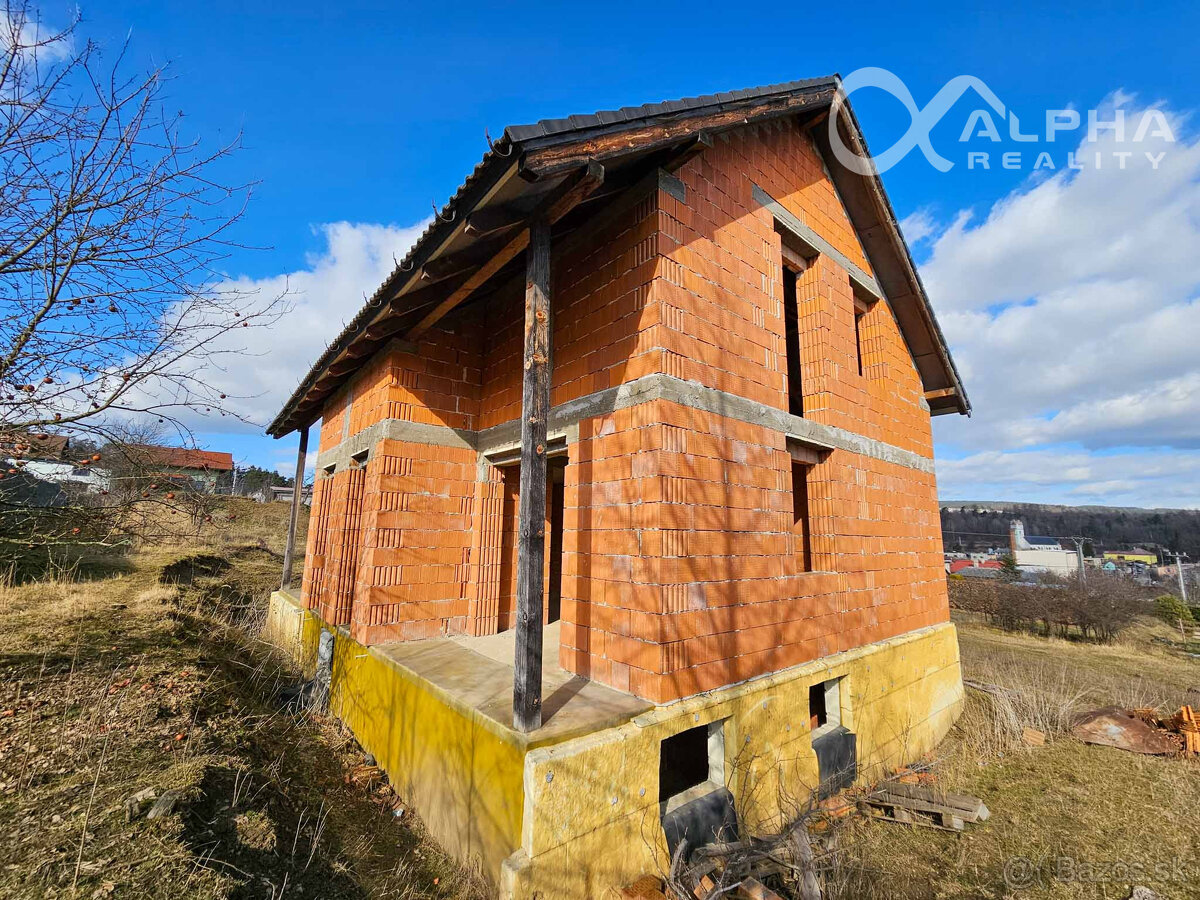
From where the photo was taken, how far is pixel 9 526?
337 centimetres

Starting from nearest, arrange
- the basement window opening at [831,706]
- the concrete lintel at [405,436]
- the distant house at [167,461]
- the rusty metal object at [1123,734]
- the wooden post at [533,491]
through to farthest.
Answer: the wooden post at [533,491]
the distant house at [167,461]
the basement window opening at [831,706]
the concrete lintel at [405,436]
the rusty metal object at [1123,734]

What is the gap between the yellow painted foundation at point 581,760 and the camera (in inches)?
114

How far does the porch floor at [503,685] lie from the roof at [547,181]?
10.8ft

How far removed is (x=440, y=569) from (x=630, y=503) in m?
3.01

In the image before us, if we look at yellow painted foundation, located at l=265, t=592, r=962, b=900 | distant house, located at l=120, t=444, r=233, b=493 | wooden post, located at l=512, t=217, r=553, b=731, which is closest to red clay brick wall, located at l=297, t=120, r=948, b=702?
yellow painted foundation, located at l=265, t=592, r=962, b=900

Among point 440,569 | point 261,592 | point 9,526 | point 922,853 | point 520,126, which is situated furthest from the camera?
point 261,592

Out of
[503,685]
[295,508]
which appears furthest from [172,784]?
[295,508]

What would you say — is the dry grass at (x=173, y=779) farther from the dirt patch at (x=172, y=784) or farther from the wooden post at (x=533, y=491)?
the wooden post at (x=533, y=491)

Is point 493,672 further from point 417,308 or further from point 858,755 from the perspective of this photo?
point 858,755

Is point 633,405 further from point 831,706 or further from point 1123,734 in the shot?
point 1123,734

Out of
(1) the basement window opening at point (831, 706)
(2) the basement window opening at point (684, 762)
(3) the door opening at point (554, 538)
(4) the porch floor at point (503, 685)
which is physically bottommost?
(2) the basement window opening at point (684, 762)

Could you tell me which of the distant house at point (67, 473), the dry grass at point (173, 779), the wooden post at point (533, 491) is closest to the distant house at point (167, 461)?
the distant house at point (67, 473)

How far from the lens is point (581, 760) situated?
2951mm

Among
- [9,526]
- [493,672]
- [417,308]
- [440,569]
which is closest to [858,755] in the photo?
[493,672]
